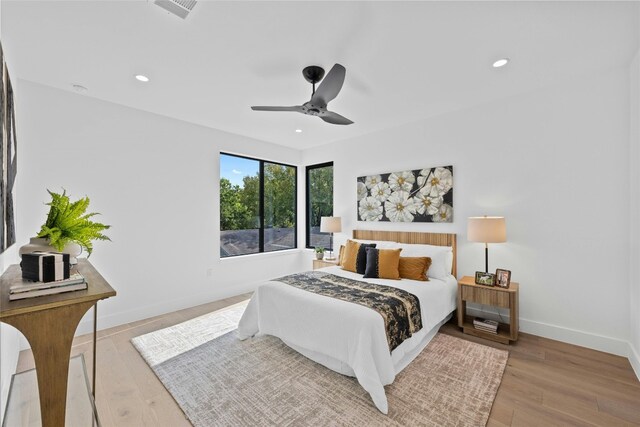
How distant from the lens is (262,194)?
16.8 feet

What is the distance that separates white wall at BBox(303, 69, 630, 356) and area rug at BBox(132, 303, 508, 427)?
984 millimetres

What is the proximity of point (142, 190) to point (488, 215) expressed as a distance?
4.35 metres

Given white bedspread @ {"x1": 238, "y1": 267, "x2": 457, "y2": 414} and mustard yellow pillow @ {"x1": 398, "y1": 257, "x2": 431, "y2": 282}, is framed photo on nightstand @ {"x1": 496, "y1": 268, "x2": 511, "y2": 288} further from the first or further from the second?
mustard yellow pillow @ {"x1": 398, "y1": 257, "x2": 431, "y2": 282}

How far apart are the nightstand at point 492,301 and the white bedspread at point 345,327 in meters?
0.16

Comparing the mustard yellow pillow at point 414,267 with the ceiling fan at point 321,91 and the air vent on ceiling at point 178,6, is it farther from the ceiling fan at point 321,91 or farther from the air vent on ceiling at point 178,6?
the air vent on ceiling at point 178,6

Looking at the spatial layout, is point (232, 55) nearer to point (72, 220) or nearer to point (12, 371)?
point (72, 220)

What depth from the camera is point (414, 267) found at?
3.21 metres

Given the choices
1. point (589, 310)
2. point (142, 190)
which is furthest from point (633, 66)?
point (142, 190)

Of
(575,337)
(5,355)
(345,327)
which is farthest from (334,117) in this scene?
(575,337)

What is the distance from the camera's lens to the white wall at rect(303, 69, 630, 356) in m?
2.65

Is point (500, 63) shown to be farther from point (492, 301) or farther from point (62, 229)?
point (62, 229)

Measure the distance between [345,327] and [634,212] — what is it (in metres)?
2.82

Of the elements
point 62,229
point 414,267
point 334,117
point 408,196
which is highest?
point 334,117

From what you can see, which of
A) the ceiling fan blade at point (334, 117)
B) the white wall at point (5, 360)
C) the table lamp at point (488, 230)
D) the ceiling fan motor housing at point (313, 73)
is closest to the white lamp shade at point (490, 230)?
the table lamp at point (488, 230)
